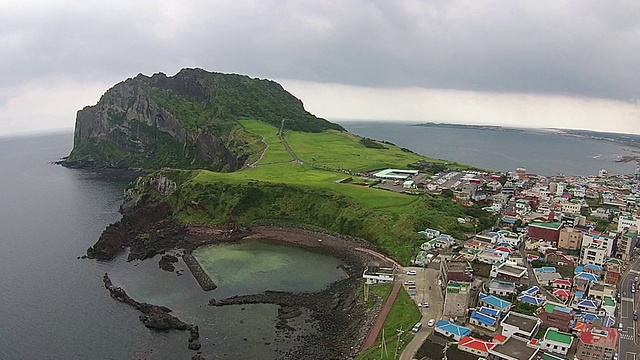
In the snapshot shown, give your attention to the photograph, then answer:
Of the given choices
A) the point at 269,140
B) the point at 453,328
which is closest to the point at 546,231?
the point at 453,328

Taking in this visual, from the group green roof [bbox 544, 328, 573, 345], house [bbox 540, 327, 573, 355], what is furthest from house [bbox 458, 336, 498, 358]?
green roof [bbox 544, 328, 573, 345]

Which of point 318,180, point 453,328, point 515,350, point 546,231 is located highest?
point 318,180

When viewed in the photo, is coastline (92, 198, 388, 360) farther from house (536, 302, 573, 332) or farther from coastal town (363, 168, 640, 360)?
house (536, 302, 573, 332)

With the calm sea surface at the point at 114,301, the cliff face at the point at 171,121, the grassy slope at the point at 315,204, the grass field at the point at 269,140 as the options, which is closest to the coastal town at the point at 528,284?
the grassy slope at the point at 315,204

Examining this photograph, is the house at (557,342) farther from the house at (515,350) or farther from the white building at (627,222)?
the white building at (627,222)

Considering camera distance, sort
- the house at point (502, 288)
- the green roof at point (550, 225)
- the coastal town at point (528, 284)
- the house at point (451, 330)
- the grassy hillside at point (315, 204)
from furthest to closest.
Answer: the grassy hillside at point (315, 204) → the green roof at point (550, 225) → the house at point (502, 288) → the house at point (451, 330) → the coastal town at point (528, 284)

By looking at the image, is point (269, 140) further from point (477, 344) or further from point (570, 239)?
point (477, 344)
